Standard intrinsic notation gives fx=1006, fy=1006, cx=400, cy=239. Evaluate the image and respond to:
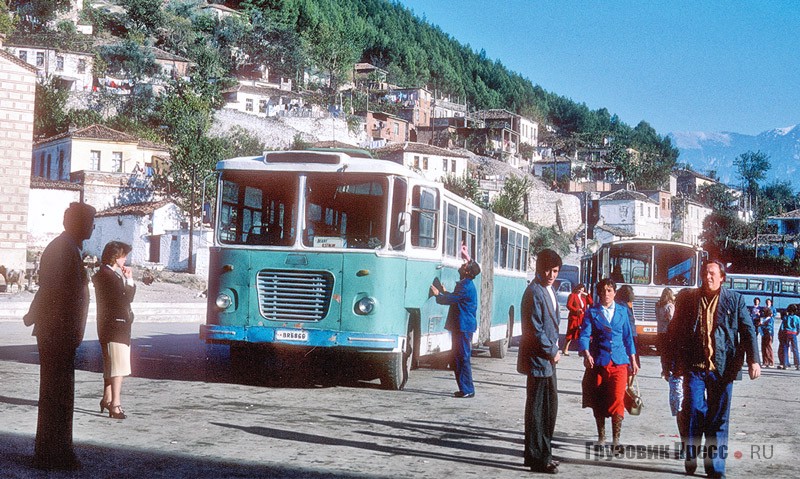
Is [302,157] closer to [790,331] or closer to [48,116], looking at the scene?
[790,331]

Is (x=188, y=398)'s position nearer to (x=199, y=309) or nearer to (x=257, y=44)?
(x=199, y=309)

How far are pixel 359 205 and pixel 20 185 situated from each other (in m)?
37.9

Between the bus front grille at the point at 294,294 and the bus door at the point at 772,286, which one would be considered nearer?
the bus front grille at the point at 294,294

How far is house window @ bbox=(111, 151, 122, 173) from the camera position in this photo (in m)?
70.2

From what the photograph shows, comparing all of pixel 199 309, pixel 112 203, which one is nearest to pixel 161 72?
pixel 112 203

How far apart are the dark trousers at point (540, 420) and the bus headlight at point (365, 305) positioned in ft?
17.2

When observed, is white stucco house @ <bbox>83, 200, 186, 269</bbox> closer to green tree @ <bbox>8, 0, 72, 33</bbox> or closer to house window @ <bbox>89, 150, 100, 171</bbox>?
house window @ <bbox>89, 150, 100, 171</bbox>

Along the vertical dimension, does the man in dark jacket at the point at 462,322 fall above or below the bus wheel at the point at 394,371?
above

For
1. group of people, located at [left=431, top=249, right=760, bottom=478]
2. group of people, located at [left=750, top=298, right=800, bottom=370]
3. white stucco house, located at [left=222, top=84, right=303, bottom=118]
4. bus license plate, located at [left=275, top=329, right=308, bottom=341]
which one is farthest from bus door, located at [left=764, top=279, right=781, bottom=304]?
group of people, located at [left=431, top=249, right=760, bottom=478]

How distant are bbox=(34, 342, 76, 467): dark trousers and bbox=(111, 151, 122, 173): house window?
65661mm

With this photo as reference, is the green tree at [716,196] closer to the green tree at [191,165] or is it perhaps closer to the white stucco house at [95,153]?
the green tree at [191,165]

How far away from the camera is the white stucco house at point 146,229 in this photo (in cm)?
6219

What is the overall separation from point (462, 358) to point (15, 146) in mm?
39316

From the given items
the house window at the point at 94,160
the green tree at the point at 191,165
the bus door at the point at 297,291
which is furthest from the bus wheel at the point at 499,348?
the house window at the point at 94,160
